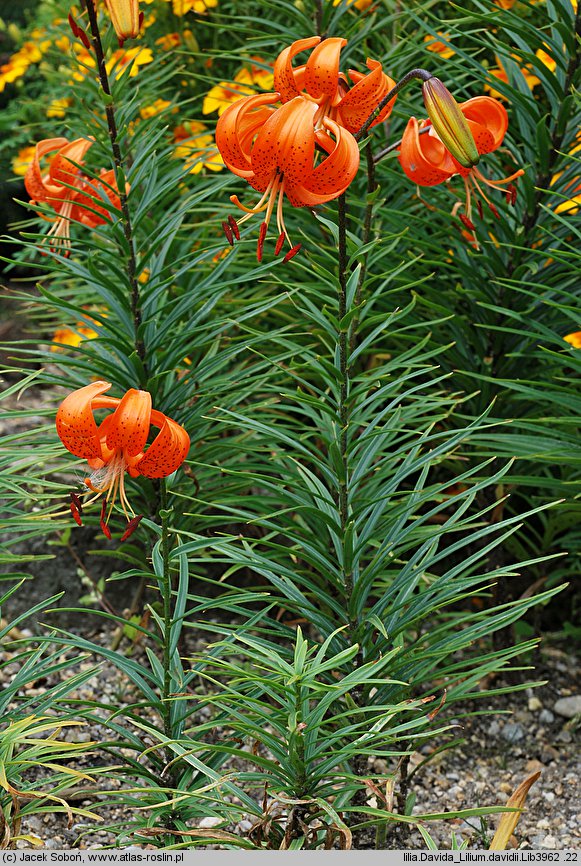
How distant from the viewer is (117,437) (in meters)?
1.42

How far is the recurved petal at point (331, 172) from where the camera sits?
47.6 inches

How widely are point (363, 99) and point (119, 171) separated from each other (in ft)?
1.89

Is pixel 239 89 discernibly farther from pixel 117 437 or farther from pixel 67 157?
pixel 117 437

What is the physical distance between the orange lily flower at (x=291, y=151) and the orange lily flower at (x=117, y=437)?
1.09 ft

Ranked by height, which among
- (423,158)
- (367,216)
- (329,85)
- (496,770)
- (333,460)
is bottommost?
(496,770)

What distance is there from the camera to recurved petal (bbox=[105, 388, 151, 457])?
140 centimetres

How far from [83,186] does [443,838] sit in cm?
152

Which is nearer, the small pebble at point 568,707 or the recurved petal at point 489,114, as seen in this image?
the recurved petal at point 489,114

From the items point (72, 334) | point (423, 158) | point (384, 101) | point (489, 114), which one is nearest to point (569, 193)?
point (489, 114)

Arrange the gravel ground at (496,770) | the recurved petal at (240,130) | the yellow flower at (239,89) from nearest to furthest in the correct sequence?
the recurved petal at (240,130) → the gravel ground at (496,770) → the yellow flower at (239,89)

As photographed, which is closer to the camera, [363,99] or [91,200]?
[363,99]

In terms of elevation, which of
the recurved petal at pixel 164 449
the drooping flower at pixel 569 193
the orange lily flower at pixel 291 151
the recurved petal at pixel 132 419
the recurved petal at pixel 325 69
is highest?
the recurved petal at pixel 325 69

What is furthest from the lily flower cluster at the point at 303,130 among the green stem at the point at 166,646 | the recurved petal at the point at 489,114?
the green stem at the point at 166,646

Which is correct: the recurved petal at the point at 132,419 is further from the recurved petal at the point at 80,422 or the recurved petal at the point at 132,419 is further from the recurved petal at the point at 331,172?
the recurved petal at the point at 331,172
